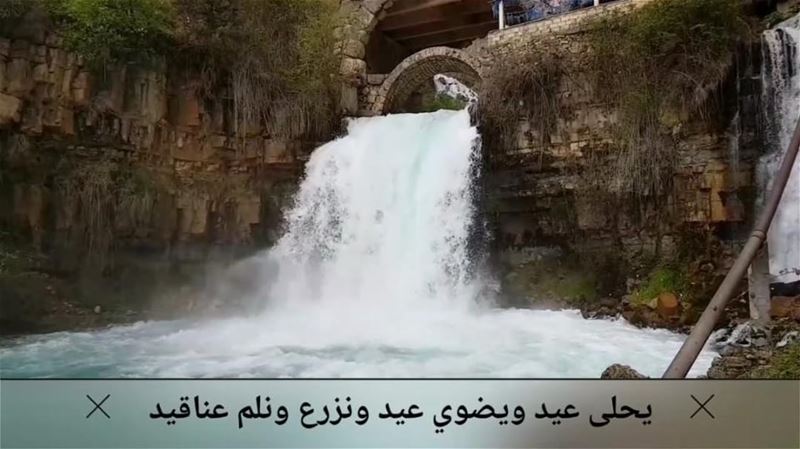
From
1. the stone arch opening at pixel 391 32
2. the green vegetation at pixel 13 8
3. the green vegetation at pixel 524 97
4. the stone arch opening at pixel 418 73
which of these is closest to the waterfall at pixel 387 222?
the green vegetation at pixel 524 97

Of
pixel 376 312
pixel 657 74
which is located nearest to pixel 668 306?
pixel 657 74

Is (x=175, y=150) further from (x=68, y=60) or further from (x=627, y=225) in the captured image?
(x=627, y=225)

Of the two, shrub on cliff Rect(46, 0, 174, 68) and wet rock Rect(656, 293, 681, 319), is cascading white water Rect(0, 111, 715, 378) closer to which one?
wet rock Rect(656, 293, 681, 319)

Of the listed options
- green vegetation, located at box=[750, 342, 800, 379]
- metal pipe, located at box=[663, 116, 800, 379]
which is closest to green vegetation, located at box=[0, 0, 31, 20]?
metal pipe, located at box=[663, 116, 800, 379]

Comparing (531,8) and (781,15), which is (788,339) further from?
(531,8)

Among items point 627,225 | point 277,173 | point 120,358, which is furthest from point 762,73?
point 120,358

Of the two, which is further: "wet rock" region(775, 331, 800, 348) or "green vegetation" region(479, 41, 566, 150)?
"green vegetation" region(479, 41, 566, 150)

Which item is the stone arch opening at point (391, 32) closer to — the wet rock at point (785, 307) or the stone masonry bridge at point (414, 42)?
the stone masonry bridge at point (414, 42)
